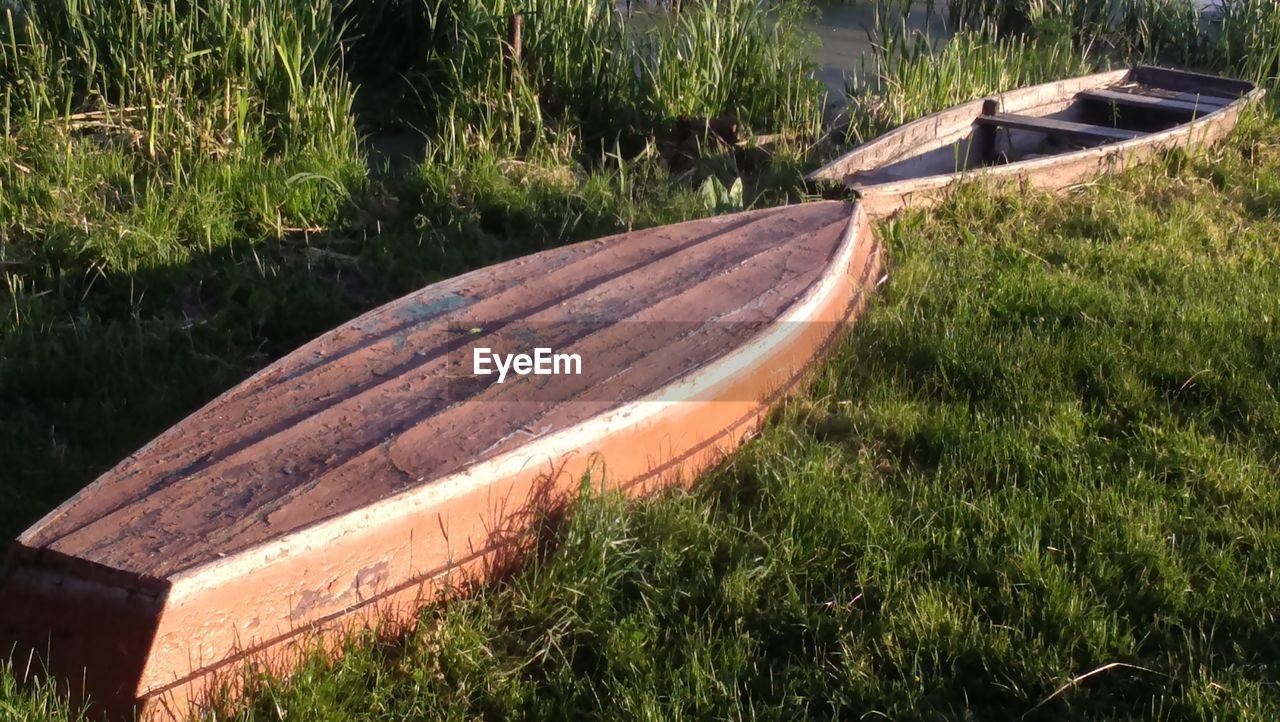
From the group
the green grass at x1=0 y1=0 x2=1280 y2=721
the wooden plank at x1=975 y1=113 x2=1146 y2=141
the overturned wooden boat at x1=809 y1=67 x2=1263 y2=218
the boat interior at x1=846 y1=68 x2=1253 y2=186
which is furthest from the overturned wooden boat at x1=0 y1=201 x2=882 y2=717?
the wooden plank at x1=975 y1=113 x2=1146 y2=141

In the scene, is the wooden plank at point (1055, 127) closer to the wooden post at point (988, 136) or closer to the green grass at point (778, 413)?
the wooden post at point (988, 136)

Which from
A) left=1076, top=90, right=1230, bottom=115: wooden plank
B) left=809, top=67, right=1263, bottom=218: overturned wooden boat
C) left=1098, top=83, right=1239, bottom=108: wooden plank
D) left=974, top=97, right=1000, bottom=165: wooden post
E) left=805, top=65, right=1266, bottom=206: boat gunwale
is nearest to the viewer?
left=805, top=65, right=1266, bottom=206: boat gunwale

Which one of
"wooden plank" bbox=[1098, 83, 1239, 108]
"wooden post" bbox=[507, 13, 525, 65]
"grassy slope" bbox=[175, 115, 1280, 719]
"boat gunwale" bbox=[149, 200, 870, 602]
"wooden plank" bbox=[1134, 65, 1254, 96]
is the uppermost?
"wooden post" bbox=[507, 13, 525, 65]

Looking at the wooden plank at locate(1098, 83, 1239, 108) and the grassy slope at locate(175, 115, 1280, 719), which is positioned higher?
the wooden plank at locate(1098, 83, 1239, 108)

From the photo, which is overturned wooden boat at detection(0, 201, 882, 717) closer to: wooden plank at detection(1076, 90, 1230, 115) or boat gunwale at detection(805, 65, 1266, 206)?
boat gunwale at detection(805, 65, 1266, 206)

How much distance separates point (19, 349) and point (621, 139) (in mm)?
3009

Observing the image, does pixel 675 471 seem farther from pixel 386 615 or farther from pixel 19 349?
pixel 19 349

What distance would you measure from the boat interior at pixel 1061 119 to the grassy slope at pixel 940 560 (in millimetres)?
1826

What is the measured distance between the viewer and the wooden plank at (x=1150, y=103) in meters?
6.50

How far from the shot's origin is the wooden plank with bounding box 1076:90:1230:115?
650 centimetres

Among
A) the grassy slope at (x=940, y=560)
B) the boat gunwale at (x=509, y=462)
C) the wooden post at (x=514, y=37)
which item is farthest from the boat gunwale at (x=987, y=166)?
the wooden post at (x=514, y=37)

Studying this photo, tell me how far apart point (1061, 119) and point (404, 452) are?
520 centimetres

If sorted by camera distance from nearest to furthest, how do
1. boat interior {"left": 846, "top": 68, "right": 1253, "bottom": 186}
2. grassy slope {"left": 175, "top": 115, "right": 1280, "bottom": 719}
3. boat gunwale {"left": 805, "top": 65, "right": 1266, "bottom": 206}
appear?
grassy slope {"left": 175, "top": 115, "right": 1280, "bottom": 719} < boat gunwale {"left": 805, "top": 65, "right": 1266, "bottom": 206} < boat interior {"left": 846, "top": 68, "right": 1253, "bottom": 186}

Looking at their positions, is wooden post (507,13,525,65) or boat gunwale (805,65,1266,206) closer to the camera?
boat gunwale (805,65,1266,206)
